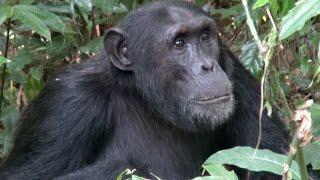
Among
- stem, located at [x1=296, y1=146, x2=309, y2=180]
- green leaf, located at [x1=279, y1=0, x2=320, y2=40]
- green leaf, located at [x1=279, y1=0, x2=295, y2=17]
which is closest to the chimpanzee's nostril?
green leaf, located at [x1=279, y1=0, x2=295, y2=17]

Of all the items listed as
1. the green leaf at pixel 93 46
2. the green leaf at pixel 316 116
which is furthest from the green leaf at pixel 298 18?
the green leaf at pixel 93 46

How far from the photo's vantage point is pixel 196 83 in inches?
178

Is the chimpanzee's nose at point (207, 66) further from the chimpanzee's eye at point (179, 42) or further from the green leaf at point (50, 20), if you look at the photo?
the green leaf at point (50, 20)

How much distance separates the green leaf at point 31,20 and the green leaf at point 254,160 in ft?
6.24

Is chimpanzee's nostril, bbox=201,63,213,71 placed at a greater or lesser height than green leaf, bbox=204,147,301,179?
greater

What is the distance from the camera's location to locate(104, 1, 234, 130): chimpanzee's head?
14.8 ft

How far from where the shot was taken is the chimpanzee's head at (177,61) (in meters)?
4.52

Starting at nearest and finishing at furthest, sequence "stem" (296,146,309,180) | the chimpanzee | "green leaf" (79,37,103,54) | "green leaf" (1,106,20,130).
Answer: "stem" (296,146,309,180), the chimpanzee, "green leaf" (1,106,20,130), "green leaf" (79,37,103,54)

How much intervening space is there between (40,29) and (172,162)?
1.27 m

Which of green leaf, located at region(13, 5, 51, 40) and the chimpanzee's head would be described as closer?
the chimpanzee's head

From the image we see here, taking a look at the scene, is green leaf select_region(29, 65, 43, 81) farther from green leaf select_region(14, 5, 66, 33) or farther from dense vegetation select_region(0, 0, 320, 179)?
green leaf select_region(14, 5, 66, 33)

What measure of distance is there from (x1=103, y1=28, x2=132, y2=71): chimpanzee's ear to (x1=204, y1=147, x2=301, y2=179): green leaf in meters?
1.75

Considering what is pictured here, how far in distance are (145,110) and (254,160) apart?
6.38 ft

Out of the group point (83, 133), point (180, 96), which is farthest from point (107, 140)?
point (180, 96)
